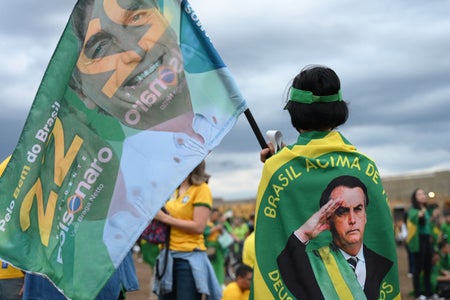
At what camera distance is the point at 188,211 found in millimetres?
6230

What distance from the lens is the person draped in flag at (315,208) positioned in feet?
11.0

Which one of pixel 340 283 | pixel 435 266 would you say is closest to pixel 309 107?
pixel 340 283

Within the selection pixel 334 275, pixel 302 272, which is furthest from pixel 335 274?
pixel 302 272

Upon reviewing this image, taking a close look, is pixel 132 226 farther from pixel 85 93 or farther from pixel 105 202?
pixel 85 93

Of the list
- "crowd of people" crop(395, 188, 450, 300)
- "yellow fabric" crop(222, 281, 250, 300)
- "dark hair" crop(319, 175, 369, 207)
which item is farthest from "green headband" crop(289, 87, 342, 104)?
"crowd of people" crop(395, 188, 450, 300)

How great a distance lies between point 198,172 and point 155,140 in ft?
8.07

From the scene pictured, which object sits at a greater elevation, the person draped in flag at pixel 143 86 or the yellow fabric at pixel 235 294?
the person draped in flag at pixel 143 86

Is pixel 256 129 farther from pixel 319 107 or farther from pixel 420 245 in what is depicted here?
pixel 420 245

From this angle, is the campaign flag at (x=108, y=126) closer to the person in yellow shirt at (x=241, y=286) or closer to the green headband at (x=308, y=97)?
the green headband at (x=308, y=97)

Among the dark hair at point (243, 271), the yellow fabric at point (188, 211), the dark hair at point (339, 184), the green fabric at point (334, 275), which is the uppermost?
the yellow fabric at point (188, 211)

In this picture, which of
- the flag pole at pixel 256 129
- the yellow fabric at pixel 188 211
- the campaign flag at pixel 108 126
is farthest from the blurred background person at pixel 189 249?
the flag pole at pixel 256 129

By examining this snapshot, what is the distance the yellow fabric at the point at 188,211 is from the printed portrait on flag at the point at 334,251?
286 centimetres

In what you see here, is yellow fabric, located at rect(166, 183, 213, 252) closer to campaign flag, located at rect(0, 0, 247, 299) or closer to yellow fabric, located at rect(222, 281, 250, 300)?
yellow fabric, located at rect(222, 281, 250, 300)

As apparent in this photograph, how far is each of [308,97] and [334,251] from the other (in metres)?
0.66
